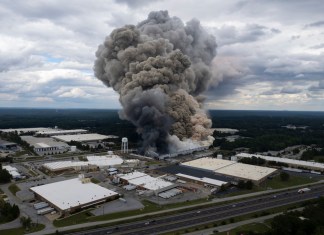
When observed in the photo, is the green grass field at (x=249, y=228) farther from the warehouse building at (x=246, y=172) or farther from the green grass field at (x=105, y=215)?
the warehouse building at (x=246, y=172)

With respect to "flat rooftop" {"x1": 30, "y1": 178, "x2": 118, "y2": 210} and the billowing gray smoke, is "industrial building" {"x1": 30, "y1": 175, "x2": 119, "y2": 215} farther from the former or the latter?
the billowing gray smoke

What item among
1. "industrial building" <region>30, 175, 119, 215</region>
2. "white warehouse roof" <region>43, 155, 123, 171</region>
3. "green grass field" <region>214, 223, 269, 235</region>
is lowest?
"green grass field" <region>214, 223, 269, 235</region>

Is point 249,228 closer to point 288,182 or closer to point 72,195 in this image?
point 288,182

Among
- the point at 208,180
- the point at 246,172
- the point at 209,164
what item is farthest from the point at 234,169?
the point at 208,180

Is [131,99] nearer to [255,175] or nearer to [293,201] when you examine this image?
[255,175]

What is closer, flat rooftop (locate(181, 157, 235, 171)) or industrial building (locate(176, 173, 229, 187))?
industrial building (locate(176, 173, 229, 187))

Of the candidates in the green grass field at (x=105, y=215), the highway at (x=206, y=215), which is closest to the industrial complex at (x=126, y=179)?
the green grass field at (x=105, y=215)

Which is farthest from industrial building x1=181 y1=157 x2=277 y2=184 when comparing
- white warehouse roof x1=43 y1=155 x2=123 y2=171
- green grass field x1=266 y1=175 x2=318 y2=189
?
white warehouse roof x1=43 y1=155 x2=123 y2=171
